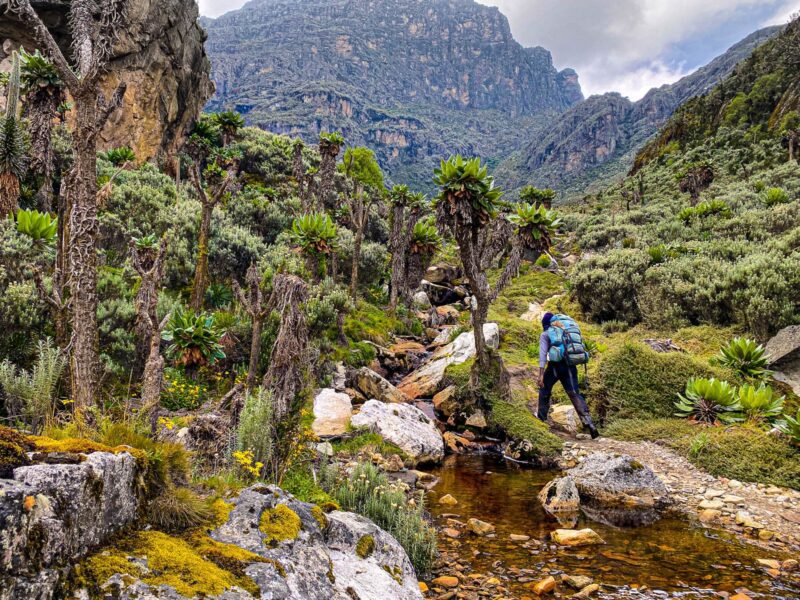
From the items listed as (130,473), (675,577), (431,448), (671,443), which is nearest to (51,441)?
(130,473)

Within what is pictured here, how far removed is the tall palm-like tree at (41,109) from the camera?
1650 centimetres

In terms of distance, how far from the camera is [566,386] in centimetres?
1034

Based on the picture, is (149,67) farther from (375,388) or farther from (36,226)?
(375,388)

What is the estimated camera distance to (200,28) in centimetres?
3431

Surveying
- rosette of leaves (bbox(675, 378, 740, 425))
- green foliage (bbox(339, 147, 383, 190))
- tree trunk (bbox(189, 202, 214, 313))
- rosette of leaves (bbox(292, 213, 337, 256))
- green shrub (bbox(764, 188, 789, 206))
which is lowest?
rosette of leaves (bbox(675, 378, 740, 425))

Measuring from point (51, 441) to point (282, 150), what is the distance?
37.4 meters

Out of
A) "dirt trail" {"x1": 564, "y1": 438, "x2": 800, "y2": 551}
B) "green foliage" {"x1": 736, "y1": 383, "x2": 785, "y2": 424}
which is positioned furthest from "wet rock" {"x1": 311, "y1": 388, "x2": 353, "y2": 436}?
"green foliage" {"x1": 736, "y1": 383, "x2": 785, "y2": 424}

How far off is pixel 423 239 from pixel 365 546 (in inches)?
888

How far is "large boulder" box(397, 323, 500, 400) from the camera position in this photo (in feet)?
46.2

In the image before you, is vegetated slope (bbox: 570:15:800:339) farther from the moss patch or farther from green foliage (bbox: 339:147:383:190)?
green foliage (bbox: 339:147:383:190)

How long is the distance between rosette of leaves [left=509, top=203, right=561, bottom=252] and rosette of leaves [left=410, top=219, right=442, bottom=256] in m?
→ 11.2

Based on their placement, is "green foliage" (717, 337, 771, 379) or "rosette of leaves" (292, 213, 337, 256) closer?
"green foliage" (717, 337, 771, 379)

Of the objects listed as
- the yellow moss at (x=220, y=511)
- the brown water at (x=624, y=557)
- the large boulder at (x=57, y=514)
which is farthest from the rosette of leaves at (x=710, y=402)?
the large boulder at (x=57, y=514)

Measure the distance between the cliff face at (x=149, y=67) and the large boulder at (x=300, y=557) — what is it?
2889cm
